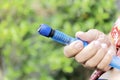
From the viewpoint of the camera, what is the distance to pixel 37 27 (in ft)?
7.98

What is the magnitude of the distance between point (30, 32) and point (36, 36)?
0.04 meters

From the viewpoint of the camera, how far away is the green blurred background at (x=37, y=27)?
244 cm

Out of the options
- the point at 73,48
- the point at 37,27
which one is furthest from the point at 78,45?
the point at 37,27

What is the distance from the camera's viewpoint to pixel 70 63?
2.46 m

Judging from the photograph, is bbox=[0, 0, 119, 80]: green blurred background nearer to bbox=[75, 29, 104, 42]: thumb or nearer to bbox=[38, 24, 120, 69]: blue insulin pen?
bbox=[75, 29, 104, 42]: thumb

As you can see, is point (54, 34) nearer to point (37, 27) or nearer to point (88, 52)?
point (88, 52)

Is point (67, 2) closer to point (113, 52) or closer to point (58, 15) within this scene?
point (58, 15)

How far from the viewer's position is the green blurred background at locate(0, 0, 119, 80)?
96.2 inches

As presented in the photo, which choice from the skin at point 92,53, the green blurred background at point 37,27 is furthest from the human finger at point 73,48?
the green blurred background at point 37,27

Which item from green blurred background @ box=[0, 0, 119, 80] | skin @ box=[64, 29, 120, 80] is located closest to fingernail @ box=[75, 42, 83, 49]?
skin @ box=[64, 29, 120, 80]

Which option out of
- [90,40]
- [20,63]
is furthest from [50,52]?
[90,40]

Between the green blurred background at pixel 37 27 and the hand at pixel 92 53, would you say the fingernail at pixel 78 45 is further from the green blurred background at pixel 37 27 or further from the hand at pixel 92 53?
the green blurred background at pixel 37 27

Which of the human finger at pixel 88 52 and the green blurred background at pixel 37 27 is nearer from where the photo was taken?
the human finger at pixel 88 52

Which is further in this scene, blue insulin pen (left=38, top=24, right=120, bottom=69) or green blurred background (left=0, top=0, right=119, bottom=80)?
green blurred background (left=0, top=0, right=119, bottom=80)
